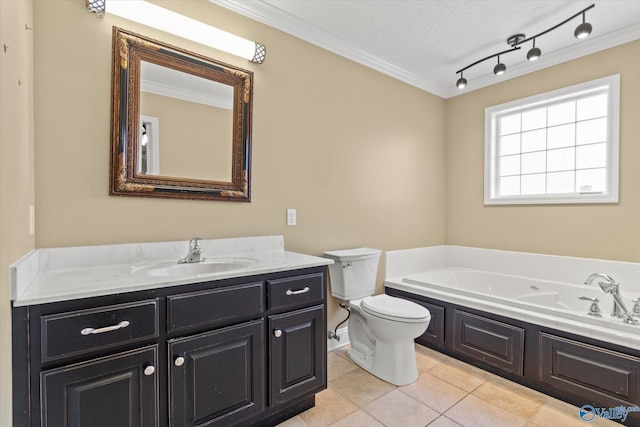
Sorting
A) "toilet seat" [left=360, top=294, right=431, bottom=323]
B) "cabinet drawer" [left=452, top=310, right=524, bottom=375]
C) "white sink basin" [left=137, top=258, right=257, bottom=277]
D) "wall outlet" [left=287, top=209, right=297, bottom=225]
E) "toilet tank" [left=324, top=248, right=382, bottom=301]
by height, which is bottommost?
"cabinet drawer" [left=452, top=310, right=524, bottom=375]

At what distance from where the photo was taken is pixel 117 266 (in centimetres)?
155

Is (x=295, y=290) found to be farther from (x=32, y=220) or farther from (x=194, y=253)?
(x=32, y=220)

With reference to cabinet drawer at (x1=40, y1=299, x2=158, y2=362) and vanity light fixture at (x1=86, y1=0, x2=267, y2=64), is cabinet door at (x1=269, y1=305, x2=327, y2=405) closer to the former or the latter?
cabinet drawer at (x1=40, y1=299, x2=158, y2=362)

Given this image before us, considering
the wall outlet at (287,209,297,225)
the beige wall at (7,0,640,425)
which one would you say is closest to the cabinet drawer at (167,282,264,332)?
the beige wall at (7,0,640,425)

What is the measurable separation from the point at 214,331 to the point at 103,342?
415mm

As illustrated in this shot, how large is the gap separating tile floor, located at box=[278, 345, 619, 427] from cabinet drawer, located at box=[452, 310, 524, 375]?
0.42ft

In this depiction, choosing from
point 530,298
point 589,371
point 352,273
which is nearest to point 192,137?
point 352,273

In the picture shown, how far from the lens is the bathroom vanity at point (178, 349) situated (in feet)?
3.43

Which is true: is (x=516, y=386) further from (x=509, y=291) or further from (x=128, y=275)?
(x=128, y=275)

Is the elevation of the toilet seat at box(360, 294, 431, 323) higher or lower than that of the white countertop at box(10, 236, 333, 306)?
lower

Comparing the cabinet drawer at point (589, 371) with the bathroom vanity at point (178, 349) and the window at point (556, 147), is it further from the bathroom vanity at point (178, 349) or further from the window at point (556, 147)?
the bathroom vanity at point (178, 349)

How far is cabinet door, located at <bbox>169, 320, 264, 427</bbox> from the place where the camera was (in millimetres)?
1306

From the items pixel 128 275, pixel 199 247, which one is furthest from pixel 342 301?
pixel 128 275

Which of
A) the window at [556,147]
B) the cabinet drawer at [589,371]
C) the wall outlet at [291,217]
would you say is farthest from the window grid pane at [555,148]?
the wall outlet at [291,217]
